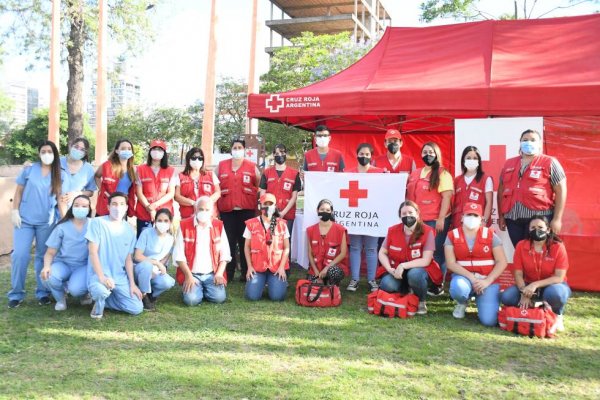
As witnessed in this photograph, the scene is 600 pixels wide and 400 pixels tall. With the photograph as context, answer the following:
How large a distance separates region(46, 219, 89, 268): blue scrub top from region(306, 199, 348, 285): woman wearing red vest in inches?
75.3

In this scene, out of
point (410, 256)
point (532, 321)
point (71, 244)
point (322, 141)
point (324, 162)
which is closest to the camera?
point (532, 321)

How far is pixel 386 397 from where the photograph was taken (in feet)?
8.75

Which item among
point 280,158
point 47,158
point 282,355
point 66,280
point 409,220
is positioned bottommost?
point 282,355

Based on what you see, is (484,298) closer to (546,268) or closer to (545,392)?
(546,268)

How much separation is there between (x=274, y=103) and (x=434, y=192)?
6.86ft

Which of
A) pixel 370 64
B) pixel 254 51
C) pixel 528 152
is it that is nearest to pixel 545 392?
pixel 528 152

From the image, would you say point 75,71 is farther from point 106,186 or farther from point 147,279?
point 147,279

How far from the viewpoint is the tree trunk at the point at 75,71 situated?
14.1 meters

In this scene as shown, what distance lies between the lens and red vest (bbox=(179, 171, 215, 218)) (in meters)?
4.99

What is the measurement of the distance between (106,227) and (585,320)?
3759mm

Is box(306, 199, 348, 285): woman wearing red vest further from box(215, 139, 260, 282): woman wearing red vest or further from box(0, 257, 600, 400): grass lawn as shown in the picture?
box(215, 139, 260, 282): woman wearing red vest

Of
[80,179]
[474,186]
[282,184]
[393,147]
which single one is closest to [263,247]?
[282,184]

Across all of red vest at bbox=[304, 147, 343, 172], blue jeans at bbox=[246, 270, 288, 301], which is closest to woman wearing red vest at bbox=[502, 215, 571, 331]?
blue jeans at bbox=[246, 270, 288, 301]

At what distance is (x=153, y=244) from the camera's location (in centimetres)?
435
